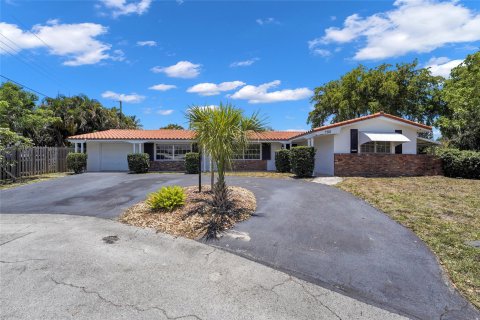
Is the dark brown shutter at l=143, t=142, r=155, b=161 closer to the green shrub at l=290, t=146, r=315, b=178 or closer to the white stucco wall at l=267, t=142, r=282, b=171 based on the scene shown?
the white stucco wall at l=267, t=142, r=282, b=171

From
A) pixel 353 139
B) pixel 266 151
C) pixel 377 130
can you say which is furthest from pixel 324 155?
pixel 266 151

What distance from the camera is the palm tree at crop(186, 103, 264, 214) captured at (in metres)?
7.79

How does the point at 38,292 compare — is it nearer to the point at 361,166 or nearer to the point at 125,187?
the point at 125,187

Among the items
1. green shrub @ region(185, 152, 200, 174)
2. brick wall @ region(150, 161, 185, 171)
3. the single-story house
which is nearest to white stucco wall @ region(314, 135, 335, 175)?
the single-story house

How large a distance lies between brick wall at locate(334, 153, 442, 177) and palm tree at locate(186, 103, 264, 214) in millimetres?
9997

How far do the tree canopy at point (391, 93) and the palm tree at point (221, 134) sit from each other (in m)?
22.8

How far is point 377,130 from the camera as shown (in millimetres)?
18281

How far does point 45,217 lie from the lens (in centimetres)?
815

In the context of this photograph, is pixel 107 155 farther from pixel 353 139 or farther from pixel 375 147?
pixel 375 147

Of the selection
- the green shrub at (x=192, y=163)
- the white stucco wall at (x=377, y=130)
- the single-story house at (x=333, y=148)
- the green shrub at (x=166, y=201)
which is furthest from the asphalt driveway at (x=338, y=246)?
the green shrub at (x=192, y=163)

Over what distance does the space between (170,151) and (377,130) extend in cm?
1443

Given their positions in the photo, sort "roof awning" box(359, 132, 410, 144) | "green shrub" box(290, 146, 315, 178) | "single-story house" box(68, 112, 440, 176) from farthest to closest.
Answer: "roof awning" box(359, 132, 410, 144)
"single-story house" box(68, 112, 440, 176)
"green shrub" box(290, 146, 315, 178)

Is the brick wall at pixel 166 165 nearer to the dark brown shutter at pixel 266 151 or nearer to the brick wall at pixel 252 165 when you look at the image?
the brick wall at pixel 252 165

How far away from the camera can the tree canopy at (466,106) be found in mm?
20309
